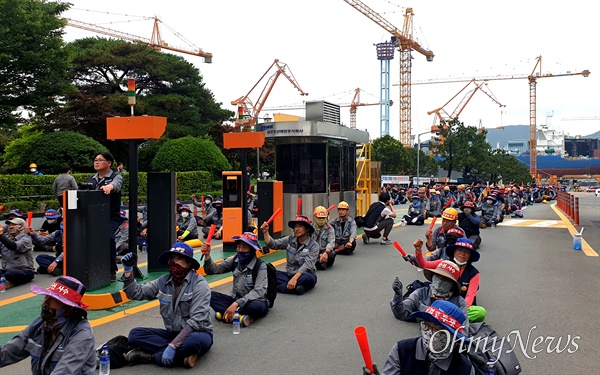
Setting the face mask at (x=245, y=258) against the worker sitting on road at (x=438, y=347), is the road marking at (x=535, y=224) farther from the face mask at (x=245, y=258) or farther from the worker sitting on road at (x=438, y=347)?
the worker sitting on road at (x=438, y=347)

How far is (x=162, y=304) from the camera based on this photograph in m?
5.56

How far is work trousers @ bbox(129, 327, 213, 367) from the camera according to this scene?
5312 mm

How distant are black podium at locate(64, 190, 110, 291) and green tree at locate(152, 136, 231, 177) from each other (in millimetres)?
23242

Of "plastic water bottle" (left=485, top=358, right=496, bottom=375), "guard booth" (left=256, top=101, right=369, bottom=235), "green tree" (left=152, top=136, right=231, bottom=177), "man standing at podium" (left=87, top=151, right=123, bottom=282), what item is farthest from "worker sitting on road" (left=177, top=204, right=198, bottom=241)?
"green tree" (left=152, top=136, right=231, bottom=177)

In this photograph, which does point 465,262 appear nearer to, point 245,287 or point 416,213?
point 245,287

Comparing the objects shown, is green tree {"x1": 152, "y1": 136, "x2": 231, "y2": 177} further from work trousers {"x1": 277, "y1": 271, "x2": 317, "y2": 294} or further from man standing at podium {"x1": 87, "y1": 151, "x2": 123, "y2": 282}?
work trousers {"x1": 277, "y1": 271, "x2": 317, "y2": 294}

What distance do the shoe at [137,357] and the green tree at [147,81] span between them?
29828mm

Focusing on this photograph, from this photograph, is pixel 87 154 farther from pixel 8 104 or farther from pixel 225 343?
pixel 225 343

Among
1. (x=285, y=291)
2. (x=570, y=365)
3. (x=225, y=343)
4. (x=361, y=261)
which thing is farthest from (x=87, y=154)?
(x=570, y=365)

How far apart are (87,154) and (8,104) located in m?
3.87

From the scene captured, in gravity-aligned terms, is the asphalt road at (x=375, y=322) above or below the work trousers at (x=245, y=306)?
below

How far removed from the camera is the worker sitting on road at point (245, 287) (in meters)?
6.79

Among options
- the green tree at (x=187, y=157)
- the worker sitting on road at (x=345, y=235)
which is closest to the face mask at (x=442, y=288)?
the worker sitting on road at (x=345, y=235)

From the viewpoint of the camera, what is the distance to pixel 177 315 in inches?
216
